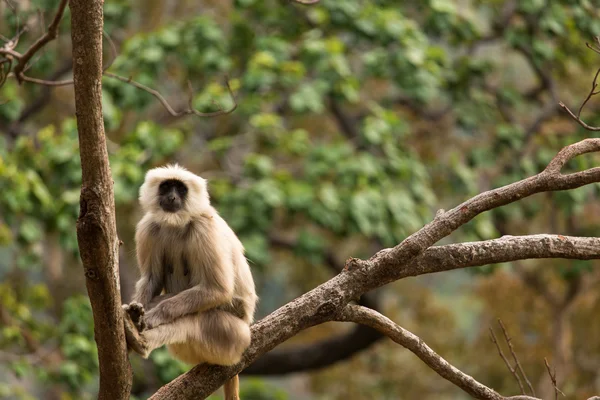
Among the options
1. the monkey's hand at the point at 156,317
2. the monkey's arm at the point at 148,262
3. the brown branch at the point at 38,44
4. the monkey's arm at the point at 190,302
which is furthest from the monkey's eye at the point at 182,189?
the brown branch at the point at 38,44

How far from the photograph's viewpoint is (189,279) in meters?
4.39

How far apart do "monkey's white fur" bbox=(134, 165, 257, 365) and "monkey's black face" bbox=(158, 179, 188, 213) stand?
24mm

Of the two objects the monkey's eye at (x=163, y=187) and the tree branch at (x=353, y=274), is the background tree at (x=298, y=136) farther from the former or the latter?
the tree branch at (x=353, y=274)

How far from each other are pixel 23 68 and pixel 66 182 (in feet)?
9.87

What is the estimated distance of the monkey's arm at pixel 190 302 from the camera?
13.1ft

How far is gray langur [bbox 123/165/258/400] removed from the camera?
390 centimetres

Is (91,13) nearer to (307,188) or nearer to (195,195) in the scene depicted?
(195,195)

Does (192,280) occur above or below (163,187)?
below

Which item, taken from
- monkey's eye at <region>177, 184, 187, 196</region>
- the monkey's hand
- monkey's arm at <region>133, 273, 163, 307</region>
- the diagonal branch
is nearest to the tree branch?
the diagonal branch

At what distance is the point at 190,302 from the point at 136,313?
44cm

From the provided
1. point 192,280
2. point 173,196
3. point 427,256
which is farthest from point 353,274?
point 173,196

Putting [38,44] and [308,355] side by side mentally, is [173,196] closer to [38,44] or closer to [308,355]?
[38,44]

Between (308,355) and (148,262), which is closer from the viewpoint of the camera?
(148,262)

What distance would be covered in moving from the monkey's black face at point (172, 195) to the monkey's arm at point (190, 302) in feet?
1.63
